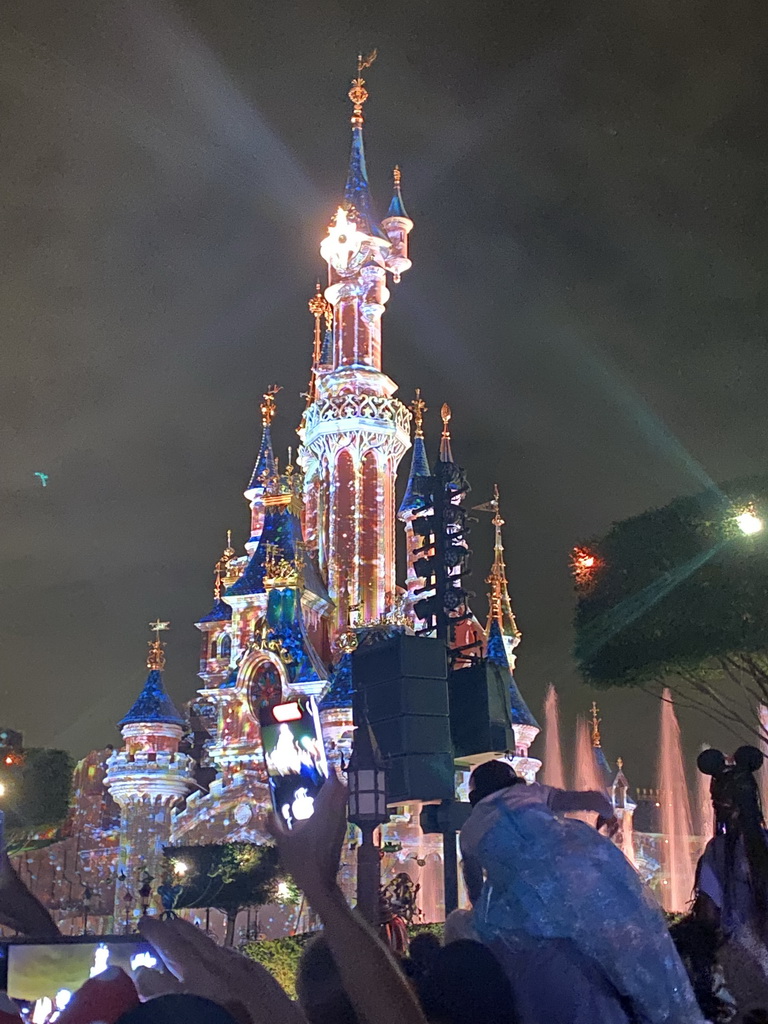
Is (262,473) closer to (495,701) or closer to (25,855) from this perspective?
(25,855)

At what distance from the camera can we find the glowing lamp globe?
17156 millimetres

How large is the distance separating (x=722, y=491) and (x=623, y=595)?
2.39 meters

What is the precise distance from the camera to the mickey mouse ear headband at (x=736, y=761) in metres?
6.33

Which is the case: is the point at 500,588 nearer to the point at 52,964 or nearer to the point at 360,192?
the point at 360,192

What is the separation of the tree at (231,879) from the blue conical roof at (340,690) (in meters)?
4.41

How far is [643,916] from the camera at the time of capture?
332 centimetres

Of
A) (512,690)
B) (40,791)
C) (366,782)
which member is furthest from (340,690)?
(366,782)

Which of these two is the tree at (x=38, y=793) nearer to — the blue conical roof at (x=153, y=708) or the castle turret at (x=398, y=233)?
the blue conical roof at (x=153, y=708)

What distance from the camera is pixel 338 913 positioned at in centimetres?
287

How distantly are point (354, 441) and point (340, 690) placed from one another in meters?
11.1

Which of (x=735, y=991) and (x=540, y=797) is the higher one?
(x=540, y=797)

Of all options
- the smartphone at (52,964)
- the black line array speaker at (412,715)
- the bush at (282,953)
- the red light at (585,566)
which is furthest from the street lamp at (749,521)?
the smartphone at (52,964)

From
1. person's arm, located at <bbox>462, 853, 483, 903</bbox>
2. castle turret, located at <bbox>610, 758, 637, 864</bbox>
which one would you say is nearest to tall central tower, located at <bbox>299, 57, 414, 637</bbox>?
castle turret, located at <bbox>610, 758, 637, 864</bbox>

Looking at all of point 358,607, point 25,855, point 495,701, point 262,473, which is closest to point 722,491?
point 495,701
